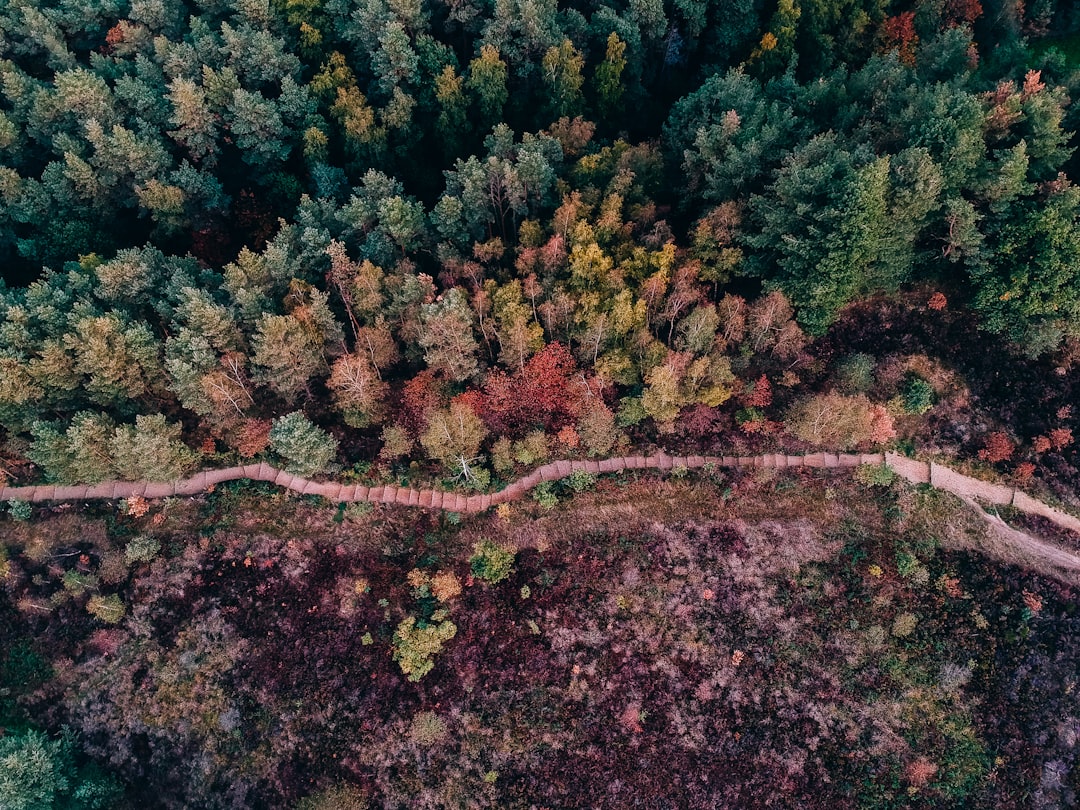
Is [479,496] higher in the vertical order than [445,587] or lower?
higher

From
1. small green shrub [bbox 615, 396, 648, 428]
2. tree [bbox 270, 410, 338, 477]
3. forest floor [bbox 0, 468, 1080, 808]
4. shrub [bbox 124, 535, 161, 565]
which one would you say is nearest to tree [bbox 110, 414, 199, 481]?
forest floor [bbox 0, 468, 1080, 808]

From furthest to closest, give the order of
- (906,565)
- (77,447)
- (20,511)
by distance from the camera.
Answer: (20,511) < (906,565) < (77,447)

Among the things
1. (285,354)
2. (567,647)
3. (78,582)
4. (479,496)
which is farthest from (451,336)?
(78,582)

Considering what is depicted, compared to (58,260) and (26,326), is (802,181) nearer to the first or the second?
(26,326)

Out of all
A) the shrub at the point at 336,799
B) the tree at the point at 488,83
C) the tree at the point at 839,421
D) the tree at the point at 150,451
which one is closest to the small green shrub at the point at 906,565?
the tree at the point at 839,421

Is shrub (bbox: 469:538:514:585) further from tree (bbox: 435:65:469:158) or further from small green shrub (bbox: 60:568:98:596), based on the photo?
tree (bbox: 435:65:469:158)

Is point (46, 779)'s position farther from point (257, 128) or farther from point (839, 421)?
point (839, 421)
